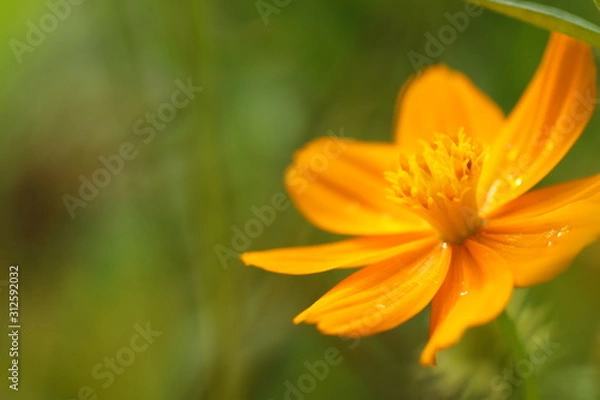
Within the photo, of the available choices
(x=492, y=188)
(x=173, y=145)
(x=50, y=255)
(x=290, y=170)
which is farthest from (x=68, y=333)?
(x=492, y=188)

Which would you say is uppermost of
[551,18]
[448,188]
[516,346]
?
[551,18]

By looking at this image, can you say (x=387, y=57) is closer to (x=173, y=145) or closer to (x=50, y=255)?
(x=173, y=145)

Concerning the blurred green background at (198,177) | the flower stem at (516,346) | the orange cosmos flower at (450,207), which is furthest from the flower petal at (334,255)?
the blurred green background at (198,177)

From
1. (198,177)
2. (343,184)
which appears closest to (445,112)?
(343,184)

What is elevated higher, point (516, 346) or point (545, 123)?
point (545, 123)

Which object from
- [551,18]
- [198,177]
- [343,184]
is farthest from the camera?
[198,177]

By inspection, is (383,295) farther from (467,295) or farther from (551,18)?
(551,18)

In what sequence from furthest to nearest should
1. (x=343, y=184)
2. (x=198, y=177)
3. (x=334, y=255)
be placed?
(x=198, y=177), (x=343, y=184), (x=334, y=255)
